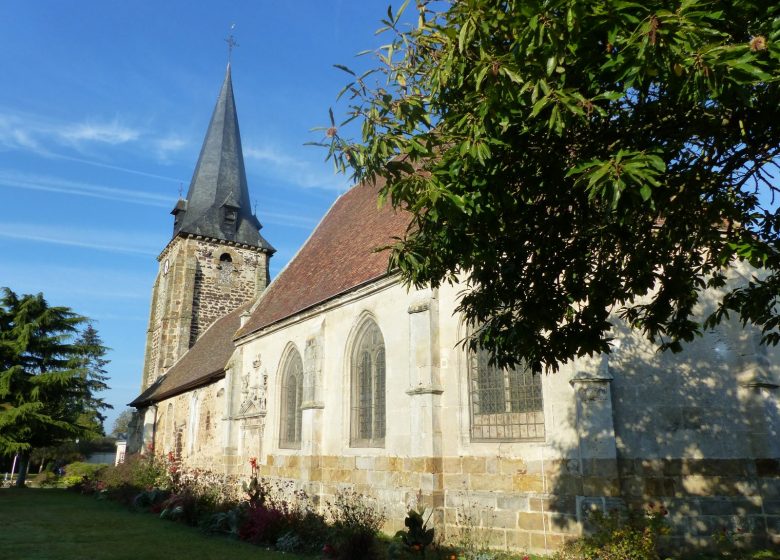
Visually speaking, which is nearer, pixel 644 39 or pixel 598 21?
pixel 644 39

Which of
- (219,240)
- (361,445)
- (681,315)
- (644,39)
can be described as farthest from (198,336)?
(644,39)

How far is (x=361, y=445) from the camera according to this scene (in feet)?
40.6

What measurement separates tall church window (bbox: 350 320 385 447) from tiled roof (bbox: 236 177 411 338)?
125 centimetres

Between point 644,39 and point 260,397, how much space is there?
15.0m

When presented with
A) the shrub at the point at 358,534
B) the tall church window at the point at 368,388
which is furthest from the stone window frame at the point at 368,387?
the shrub at the point at 358,534

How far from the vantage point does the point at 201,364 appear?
2272 cm

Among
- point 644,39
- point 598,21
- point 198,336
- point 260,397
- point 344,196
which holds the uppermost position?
point 344,196

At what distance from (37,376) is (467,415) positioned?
22491 millimetres

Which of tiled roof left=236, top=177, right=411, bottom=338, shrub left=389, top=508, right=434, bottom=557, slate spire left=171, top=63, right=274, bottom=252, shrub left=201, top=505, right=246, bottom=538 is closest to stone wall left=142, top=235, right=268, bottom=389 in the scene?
slate spire left=171, top=63, right=274, bottom=252

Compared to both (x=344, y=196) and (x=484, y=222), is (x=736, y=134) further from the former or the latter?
(x=344, y=196)

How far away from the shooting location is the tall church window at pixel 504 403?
9.45 metres

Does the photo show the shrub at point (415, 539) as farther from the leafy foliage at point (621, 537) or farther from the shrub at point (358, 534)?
the leafy foliage at point (621, 537)

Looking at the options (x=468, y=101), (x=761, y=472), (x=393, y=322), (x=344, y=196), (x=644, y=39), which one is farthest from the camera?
(x=344, y=196)

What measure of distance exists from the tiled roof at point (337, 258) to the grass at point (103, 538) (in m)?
5.60
